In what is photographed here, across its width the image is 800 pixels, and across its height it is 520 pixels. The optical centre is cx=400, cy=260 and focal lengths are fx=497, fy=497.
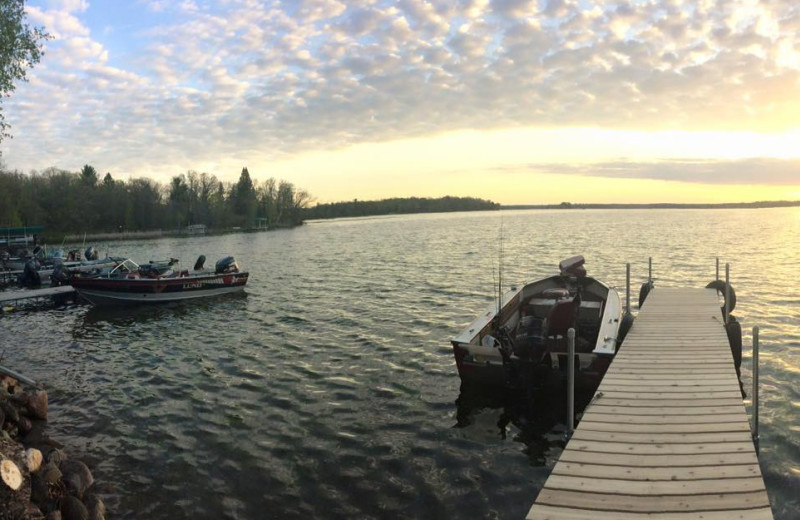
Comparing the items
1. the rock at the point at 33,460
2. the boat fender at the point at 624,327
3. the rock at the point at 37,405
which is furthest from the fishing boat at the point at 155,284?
the boat fender at the point at 624,327

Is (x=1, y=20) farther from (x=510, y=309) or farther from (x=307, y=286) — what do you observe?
(x=510, y=309)

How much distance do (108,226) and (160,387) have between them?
100 metres

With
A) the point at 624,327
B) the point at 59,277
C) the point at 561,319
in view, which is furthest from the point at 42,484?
the point at 59,277

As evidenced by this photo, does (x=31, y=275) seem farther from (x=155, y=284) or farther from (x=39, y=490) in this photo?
(x=39, y=490)

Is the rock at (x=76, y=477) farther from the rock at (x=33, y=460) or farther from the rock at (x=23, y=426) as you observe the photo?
the rock at (x=23, y=426)

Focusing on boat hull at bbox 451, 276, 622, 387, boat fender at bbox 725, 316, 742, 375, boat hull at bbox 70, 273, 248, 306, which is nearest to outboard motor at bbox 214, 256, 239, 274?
boat hull at bbox 70, 273, 248, 306

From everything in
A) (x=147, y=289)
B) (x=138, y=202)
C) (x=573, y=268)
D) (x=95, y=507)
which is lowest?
(x=95, y=507)

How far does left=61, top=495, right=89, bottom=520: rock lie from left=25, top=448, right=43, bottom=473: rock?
56 cm

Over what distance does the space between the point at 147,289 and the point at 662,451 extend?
21472mm

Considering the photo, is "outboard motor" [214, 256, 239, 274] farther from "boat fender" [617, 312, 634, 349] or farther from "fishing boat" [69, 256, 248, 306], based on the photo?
"boat fender" [617, 312, 634, 349]

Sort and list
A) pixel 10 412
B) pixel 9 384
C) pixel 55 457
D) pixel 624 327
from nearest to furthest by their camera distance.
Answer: pixel 55 457, pixel 10 412, pixel 9 384, pixel 624 327

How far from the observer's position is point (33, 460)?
6.04 meters

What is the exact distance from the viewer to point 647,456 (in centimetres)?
507

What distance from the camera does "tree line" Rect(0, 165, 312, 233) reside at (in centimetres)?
7800
